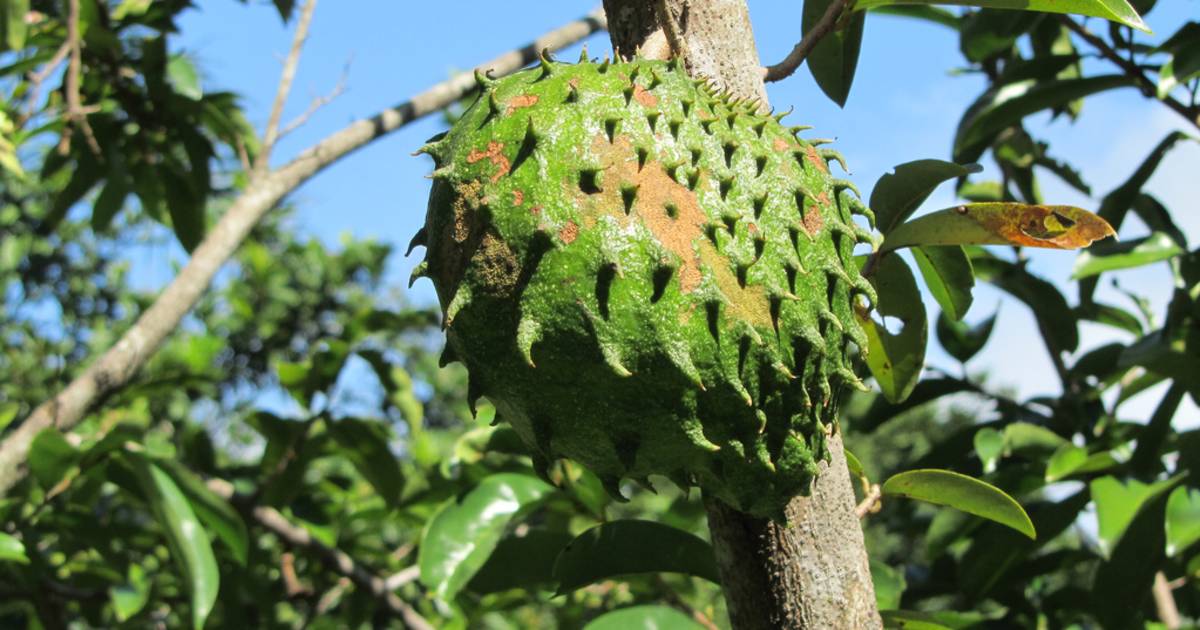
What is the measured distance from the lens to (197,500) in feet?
6.31

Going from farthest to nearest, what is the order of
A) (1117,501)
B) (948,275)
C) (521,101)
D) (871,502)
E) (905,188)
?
(1117,501) → (948,275) → (905,188) → (871,502) → (521,101)

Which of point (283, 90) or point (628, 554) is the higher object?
point (283, 90)

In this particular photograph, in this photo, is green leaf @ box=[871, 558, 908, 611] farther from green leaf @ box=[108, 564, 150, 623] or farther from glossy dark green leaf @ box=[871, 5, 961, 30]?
green leaf @ box=[108, 564, 150, 623]

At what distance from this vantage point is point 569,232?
1.00 meters

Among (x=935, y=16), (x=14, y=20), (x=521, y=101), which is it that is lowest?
(x=521, y=101)

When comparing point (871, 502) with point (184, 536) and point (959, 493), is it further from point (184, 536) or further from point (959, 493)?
point (184, 536)

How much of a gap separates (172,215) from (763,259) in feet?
7.74

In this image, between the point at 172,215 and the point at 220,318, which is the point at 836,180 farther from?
the point at 220,318

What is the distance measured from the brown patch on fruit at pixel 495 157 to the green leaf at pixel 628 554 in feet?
1.67

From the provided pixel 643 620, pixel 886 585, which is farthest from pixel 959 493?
pixel 886 585

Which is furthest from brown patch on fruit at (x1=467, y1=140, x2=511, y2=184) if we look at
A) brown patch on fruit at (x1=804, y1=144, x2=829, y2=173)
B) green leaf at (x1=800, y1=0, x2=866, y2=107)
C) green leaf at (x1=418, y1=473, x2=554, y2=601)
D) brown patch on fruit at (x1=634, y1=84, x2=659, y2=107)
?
green leaf at (x1=418, y1=473, x2=554, y2=601)

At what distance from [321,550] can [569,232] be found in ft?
5.99

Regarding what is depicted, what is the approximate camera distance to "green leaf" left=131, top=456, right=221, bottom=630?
175cm

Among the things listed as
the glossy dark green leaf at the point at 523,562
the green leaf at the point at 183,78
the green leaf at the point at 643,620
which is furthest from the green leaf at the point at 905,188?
the green leaf at the point at 183,78
